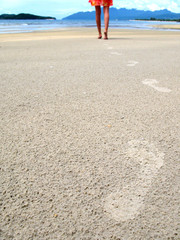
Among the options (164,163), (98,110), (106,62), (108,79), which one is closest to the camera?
(164,163)

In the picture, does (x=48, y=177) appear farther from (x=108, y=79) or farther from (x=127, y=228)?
(x=108, y=79)

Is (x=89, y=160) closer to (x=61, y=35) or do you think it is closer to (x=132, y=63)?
(x=132, y=63)

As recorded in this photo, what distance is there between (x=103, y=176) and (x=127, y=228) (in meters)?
0.20

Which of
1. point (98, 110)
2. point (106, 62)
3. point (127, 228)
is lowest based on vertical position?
point (127, 228)

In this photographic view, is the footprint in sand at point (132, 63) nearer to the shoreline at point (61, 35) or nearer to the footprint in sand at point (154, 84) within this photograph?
the footprint in sand at point (154, 84)

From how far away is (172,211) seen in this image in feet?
1.97

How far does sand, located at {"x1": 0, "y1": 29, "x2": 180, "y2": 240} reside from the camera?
57 cm

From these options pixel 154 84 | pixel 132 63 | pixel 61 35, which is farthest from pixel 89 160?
pixel 61 35

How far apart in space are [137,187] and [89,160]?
0.20 m

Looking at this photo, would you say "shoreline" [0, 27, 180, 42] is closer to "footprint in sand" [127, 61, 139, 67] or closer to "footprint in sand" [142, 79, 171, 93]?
"footprint in sand" [127, 61, 139, 67]

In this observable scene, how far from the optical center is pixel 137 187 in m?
0.69

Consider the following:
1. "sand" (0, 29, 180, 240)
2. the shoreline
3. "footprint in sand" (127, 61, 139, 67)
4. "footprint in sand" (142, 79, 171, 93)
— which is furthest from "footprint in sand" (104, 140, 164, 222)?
the shoreline

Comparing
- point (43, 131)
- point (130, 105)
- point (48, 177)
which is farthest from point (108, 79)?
point (48, 177)

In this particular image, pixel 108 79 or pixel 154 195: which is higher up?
pixel 108 79
